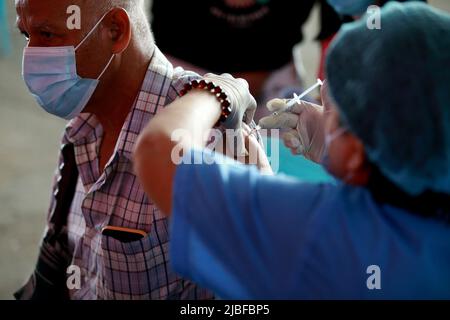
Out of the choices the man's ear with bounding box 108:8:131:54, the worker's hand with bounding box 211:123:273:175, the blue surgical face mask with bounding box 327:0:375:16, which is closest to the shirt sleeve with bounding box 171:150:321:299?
the worker's hand with bounding box 211:123:273:175

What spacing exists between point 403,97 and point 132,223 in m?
0.90

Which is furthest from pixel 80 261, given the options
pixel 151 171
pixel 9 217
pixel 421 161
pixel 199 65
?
pixel 9 217

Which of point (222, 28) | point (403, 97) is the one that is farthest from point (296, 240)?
point (222, 28)

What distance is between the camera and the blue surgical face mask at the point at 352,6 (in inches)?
96.3

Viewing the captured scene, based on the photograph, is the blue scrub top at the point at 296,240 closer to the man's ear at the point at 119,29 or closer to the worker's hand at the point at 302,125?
the worker's hand at the point at 302,125

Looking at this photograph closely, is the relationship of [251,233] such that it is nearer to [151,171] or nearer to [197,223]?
[197,223]

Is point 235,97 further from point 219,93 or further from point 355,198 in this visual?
point 355,198

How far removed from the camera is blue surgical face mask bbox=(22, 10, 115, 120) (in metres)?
1.66

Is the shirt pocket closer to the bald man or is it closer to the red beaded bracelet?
the bald man

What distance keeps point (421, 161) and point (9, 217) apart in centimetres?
347

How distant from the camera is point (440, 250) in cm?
97

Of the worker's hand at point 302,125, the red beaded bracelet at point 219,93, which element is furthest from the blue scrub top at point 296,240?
the worker's hand at point 302,125
